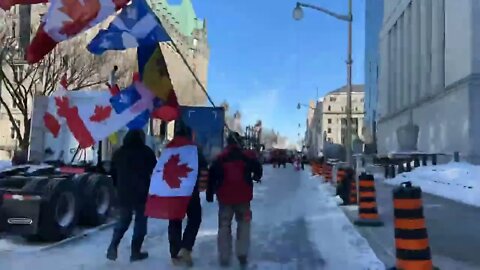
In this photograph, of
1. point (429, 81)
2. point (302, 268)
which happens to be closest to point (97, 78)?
point (429, 81)

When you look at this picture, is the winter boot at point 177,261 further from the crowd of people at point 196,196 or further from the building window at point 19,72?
the building window at point 19,72

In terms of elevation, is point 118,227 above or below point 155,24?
below

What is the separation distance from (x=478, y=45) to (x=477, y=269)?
32.3 m

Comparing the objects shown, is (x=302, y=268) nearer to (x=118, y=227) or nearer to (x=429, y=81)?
(x=118, y=227)

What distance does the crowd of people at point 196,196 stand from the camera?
28.1 ft

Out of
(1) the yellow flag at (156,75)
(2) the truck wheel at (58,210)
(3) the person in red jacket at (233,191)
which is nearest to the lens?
(3) the person in red jacket at (233,191)

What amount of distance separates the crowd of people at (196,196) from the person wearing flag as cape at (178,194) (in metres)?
0.01

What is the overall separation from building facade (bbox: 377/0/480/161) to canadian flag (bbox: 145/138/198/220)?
108 feet

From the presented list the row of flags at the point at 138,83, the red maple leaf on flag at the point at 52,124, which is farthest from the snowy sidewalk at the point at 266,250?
the red maple leaf on flag at the point at 52,124

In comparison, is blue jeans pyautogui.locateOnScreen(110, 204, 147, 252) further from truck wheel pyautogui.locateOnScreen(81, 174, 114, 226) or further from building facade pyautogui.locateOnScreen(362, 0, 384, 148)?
building facade pyautogui.locateOnScreen(362, 0, 384, 148)

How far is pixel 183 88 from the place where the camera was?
52688mm

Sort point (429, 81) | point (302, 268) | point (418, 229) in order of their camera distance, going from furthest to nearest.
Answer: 1. point (429, 81)
2. point (302, 268)
3. point (418, 229)

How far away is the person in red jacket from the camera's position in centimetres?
852

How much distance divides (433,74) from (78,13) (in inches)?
1770
